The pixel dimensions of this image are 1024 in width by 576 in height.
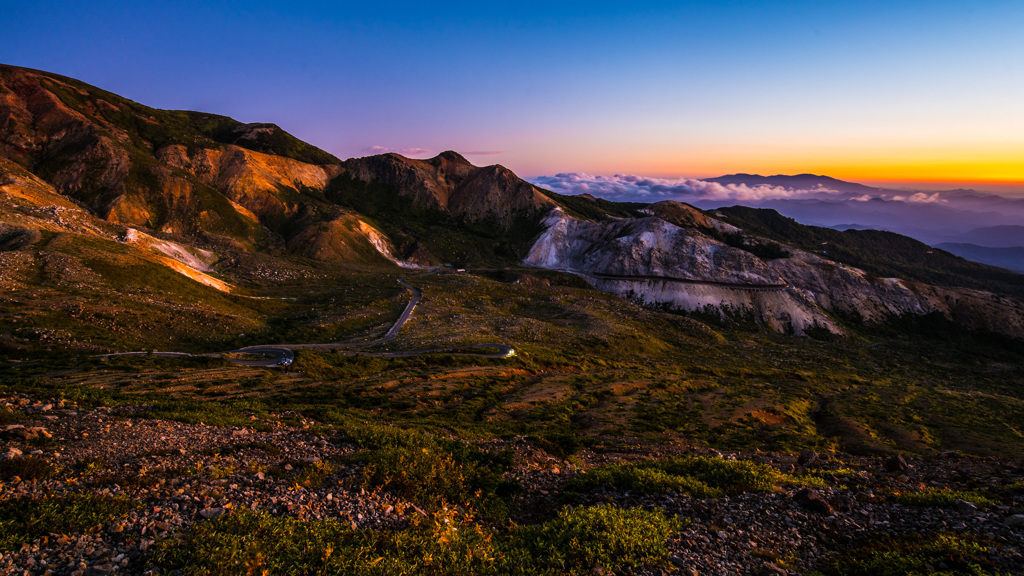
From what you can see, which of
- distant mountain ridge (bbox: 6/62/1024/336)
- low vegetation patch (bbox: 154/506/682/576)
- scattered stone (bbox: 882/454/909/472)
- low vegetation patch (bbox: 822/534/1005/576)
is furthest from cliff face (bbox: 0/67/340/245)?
low vegetation patch (bbox: 822/534/1005/576)

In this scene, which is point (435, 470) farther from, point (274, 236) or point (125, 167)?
point (125, 167)

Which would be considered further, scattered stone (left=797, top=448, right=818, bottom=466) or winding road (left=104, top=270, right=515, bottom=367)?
winding road (left=104, top=270, right=515, bottom=367)

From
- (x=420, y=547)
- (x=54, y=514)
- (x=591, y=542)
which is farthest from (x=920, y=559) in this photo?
(x=54, y=514)

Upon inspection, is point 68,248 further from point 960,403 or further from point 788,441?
point 960,403

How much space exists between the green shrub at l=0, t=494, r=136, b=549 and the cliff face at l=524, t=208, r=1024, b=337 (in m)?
155

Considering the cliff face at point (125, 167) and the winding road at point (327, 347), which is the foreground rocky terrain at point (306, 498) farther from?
the cliff face at point (125, 167)

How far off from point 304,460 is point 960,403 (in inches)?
3742

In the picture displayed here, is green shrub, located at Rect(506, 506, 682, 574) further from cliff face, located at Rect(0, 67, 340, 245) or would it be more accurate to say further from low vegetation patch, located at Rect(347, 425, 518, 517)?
cliff face, located at Rect(0, 67, 340, 245)

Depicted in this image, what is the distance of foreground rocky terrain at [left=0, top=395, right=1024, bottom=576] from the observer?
9.47 metres

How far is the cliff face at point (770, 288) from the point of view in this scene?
465 ft

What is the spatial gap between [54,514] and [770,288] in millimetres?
176442

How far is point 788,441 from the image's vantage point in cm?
3734

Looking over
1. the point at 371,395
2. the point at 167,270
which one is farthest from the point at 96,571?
the point at 167,270

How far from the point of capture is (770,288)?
150 m
